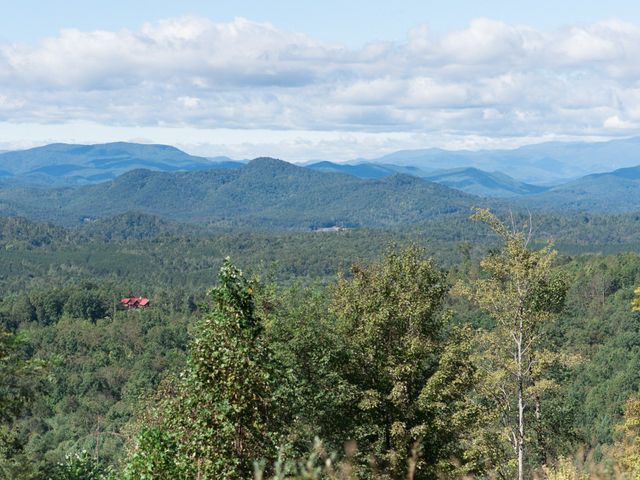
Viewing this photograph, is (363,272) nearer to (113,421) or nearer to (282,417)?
(282,417)

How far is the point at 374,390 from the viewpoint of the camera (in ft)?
62.6

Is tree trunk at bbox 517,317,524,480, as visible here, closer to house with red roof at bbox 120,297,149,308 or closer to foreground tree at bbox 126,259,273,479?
foreground tree at bbox 126,259,273,479

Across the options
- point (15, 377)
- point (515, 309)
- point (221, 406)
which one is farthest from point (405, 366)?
point (15, 377)

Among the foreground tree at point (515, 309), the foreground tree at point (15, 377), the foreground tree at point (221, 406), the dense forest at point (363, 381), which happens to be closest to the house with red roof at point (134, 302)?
the dense forest at point (363, 381)

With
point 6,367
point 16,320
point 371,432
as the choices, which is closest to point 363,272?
point 371,432

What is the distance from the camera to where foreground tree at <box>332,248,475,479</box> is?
62.7 feet

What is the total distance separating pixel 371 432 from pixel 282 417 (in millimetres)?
6109

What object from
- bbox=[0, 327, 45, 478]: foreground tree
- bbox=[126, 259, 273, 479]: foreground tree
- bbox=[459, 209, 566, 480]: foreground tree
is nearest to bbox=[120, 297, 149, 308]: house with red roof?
bbox=[459, 209, 566, 480]: foreground tree

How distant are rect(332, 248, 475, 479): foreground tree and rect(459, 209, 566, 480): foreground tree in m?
0.87

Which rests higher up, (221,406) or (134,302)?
(221,406)

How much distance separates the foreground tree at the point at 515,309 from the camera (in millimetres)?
18709

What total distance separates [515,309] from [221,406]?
34.1 feet

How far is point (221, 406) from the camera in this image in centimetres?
1128

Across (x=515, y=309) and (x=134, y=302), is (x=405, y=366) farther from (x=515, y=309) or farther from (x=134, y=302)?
(x=134, y=302)
